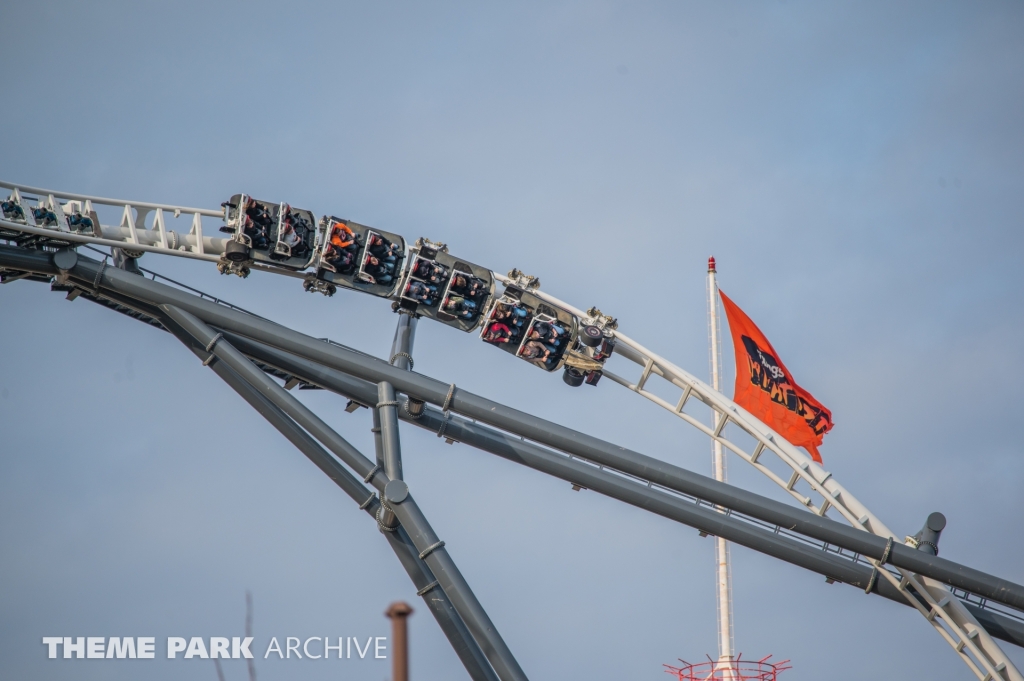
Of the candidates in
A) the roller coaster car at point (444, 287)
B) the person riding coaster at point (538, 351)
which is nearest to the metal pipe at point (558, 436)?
the roller coaster car at point (444, 287)

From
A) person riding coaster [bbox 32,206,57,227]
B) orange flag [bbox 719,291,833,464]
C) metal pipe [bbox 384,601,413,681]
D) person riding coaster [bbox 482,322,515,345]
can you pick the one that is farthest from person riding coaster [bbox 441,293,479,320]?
metal pipe [bbox 384,601,413,681]

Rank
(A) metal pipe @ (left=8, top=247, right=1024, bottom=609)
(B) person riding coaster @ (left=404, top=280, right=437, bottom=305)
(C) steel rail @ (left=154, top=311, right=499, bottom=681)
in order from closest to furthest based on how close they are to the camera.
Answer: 1. (C) steel rail @ (left=154, top=311, right=499, bottom=681)
2. (A) metal pipe @ (left=8, top=247, right=1024, bottom=609)
3. (B) person riding coaster @ (left=404, top=280, right=437, bottom=305)

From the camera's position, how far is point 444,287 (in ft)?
68.8

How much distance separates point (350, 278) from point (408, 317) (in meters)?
1.28

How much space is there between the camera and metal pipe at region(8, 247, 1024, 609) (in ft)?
64.2

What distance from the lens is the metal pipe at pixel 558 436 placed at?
64.2ft

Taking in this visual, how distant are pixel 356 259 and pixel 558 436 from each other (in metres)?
4.53

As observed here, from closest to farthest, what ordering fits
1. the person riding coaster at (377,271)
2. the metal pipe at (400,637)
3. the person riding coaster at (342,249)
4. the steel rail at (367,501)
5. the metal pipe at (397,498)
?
the metal pipe at (400,637)
the metal pipe at (397,498)
the steel rail at (367,501)
the person riding coaster at (342,249)
the person riding coaster at (377,271)

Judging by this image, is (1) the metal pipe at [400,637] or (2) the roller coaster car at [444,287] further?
(2) the roller coaster car at [444,287]

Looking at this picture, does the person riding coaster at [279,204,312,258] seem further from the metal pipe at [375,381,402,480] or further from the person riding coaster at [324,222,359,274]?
the metal pipe at [375,381,402,480]

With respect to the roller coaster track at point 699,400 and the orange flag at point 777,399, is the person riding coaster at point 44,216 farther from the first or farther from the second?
the orange flag at point 777,399

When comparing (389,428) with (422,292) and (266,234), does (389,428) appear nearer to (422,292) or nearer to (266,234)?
(422,292)

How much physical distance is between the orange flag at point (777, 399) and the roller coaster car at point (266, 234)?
8654 mm

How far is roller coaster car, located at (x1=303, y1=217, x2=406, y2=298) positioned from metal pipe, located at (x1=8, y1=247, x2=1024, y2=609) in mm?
1349
